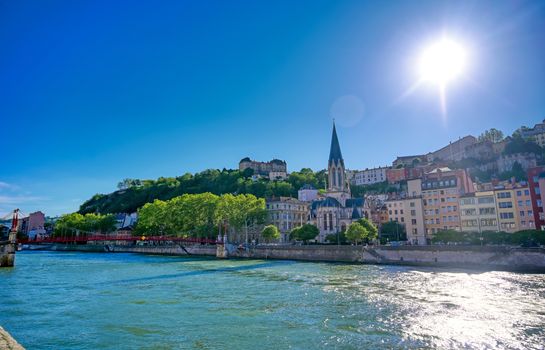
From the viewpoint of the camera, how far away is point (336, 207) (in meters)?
75.2

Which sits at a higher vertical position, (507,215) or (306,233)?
(507,215)

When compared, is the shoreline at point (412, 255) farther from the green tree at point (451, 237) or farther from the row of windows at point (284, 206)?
the row of windows at point (284, 206)

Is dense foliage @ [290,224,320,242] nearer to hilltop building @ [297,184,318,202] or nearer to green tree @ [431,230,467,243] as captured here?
green tree @ [431,230,467,243]

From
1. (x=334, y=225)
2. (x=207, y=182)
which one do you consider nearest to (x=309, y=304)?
(x=334, y=225)

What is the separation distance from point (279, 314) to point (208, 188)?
118606mm

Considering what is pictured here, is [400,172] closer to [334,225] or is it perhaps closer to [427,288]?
[334,225]

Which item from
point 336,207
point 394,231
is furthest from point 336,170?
point 394,231

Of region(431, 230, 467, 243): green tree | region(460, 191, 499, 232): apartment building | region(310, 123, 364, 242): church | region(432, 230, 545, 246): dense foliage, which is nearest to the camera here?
region(432, 230, 545, 246): dense foliage

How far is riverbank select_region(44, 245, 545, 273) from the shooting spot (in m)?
36.6

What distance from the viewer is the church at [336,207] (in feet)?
244

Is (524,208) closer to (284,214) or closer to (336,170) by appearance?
(336,170)

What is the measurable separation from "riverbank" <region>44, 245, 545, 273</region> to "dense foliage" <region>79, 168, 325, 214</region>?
49.9 metres

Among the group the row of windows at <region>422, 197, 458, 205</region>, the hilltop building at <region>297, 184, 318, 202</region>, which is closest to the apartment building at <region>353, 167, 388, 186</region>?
the hilltop building at <region>297, 184, 318, 202</region>

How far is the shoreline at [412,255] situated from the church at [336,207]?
58.5 feet
